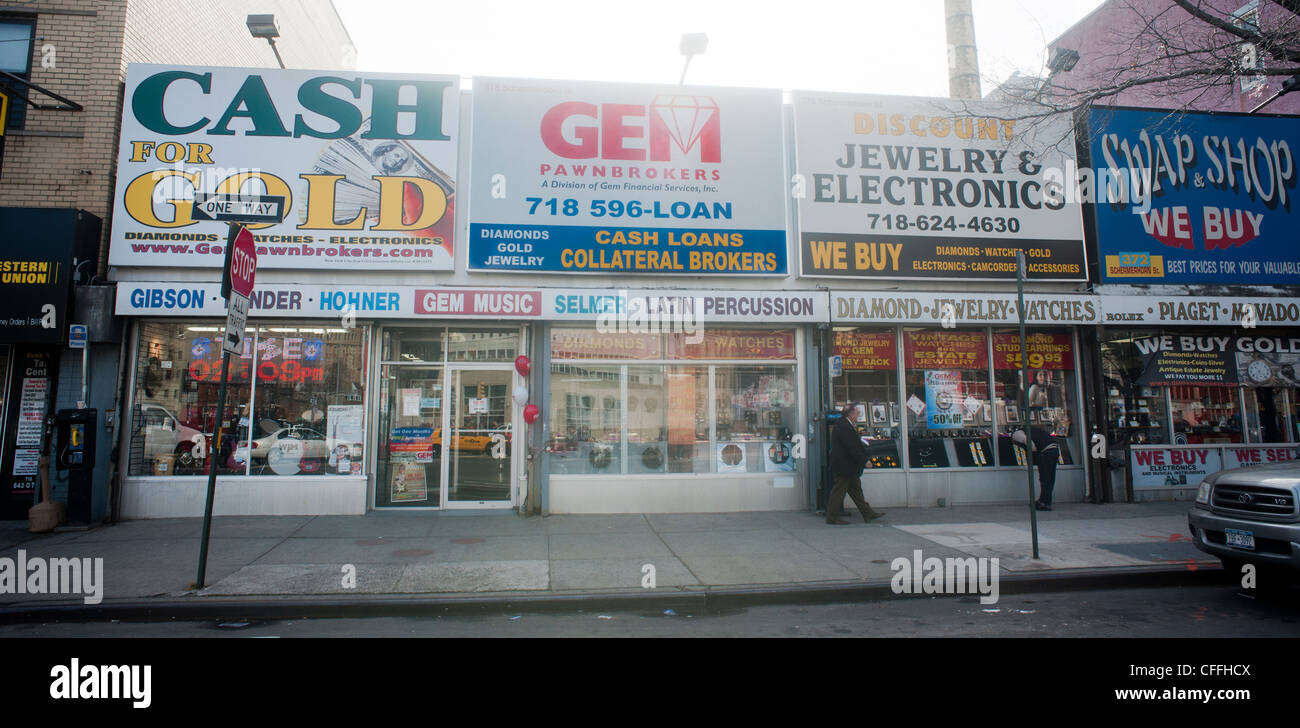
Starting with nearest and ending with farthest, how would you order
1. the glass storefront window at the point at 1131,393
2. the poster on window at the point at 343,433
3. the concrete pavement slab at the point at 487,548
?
the concrete pavement slab at the point at 487,548 < the poster on window at the point at 343,433 < the glass storefront window at the point at 1131,393

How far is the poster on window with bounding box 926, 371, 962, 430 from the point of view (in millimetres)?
11352

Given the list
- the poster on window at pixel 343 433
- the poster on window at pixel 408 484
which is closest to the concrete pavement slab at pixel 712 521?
the poster on window at pixel 408 484

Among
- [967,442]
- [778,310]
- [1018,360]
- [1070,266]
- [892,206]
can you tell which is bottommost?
[967,442]

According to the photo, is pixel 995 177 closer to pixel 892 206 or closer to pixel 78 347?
pixel 892 206

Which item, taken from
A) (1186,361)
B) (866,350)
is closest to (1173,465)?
(1186,361)

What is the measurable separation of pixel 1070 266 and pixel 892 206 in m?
3.38

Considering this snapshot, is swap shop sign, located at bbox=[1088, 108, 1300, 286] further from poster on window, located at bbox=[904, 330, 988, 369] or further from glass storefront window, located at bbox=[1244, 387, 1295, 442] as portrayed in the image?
poster on window, located at bbox=[904, 330, 988, 369]

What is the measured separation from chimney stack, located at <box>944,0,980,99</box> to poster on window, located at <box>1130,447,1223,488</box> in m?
11.0

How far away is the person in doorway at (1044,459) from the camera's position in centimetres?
1075

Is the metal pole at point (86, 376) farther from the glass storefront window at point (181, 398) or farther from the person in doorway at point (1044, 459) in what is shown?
the person in doorway at point (1044, 459)

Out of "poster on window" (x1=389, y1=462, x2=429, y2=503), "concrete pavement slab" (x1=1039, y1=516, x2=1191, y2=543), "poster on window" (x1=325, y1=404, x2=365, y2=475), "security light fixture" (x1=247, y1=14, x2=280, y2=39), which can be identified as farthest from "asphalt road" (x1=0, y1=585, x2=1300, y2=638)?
"security light fixture" (x1=247, y1=14, x2=280, y2=39)

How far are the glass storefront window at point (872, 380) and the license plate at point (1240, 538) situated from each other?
5.13 meters
